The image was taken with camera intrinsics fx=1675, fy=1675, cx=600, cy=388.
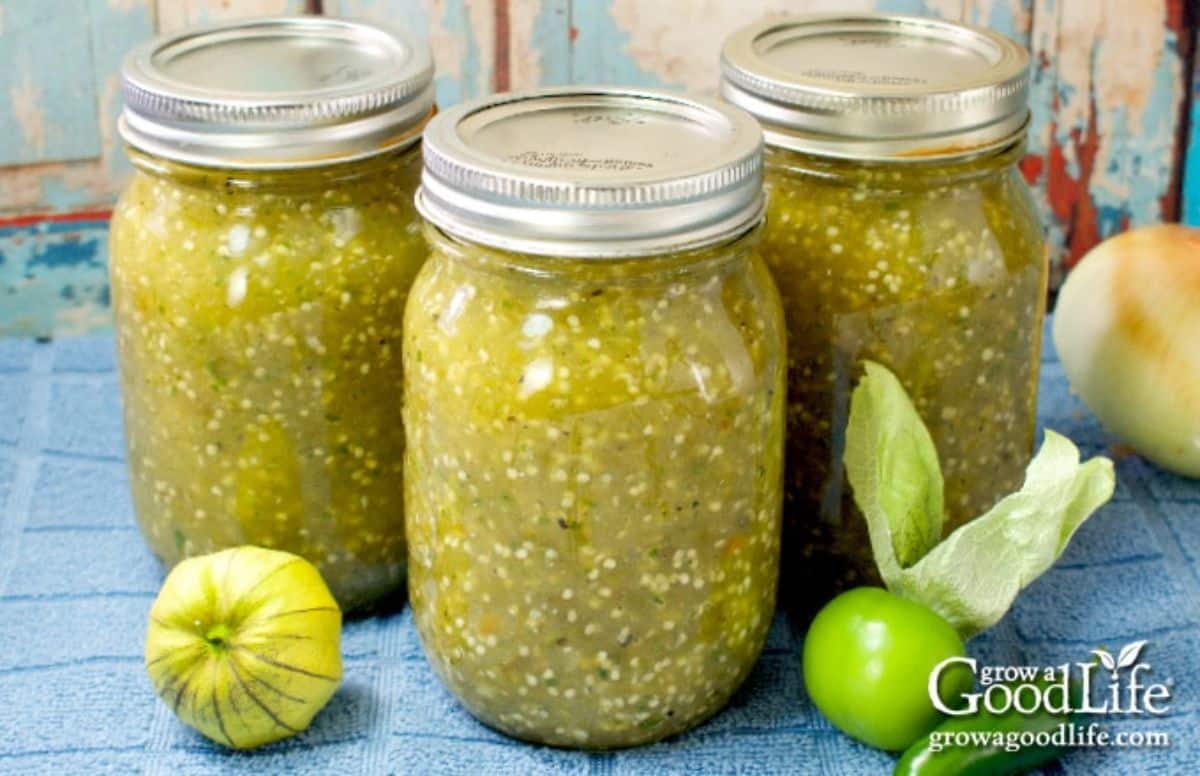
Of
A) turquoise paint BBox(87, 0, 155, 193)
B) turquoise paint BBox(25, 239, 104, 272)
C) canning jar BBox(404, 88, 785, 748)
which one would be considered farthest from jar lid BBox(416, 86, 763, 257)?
turquoise paint BBox(25, 239, 104, 272)

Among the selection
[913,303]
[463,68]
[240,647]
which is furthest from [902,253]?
[463,68]

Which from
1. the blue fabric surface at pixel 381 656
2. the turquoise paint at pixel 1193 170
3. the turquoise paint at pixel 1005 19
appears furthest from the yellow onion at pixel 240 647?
the turquoise paint at pixel 1193 170

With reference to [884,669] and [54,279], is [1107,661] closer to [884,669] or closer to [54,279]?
[884,669]

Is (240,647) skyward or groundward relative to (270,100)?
groundward

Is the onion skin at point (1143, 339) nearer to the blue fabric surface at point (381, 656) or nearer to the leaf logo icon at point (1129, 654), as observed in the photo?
the blue fabric surface at point (381, 656)

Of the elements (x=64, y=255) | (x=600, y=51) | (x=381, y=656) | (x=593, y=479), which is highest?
(x=600, y=51)
